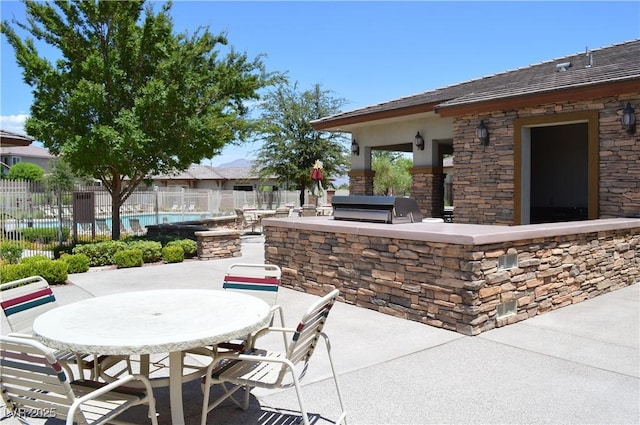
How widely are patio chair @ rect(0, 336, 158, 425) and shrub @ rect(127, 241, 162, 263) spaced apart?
31.3 ft

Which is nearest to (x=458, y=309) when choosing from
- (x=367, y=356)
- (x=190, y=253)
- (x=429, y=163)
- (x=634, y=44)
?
(x=367, y=356)

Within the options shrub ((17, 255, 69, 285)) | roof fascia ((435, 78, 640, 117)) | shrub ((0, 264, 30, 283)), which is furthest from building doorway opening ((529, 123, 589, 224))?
shrub ((0, 264, 30, 283))

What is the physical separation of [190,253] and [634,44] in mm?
12094

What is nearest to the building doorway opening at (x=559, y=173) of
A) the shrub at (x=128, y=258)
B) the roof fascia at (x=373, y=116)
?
the roof fascia at (x=373, y=116)

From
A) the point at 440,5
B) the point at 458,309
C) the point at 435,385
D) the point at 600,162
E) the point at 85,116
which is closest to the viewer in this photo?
the point at 435,385

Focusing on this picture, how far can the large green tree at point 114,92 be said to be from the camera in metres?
12.5

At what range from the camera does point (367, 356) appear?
Result: 5.03 meters

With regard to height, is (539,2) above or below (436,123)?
above

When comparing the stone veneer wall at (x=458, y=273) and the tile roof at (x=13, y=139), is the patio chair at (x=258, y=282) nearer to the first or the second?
the stone veneer wall at (x=458, y=273)

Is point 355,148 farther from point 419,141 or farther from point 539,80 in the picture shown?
point 539,80

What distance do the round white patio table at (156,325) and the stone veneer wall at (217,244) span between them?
8.79 m

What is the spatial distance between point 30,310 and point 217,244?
29.7 feet

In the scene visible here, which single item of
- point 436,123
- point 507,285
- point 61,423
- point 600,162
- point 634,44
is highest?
point 634,44

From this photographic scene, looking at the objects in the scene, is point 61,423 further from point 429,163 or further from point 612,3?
point 612,3
